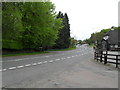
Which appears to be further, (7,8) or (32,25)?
(32,25)

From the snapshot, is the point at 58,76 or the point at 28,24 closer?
the point at 58,76

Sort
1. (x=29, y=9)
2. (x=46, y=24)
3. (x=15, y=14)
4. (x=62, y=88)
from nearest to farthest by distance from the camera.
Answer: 1. (x=62, y=88)
2. (x=15, y=14)
3. (x=29, y=9)
4. (x=46, y=24)

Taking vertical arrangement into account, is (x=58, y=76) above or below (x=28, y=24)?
below

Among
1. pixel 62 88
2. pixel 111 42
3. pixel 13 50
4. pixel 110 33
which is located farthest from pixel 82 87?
pixel 110 33

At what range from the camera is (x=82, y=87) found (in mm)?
5176

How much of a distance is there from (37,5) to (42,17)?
2417 mm

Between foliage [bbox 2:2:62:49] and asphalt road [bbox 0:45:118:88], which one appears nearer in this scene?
asphalt road [bbox 0:45:118:88]

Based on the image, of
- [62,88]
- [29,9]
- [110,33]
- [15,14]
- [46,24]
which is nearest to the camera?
[62,88]

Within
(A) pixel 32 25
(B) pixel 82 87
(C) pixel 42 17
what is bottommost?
(B) pixel 82 87

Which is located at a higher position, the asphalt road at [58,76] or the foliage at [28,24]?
the foliage at [28,24]

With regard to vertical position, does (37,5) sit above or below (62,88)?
above

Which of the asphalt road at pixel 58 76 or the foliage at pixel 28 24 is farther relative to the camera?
the foliage at pixel 28 24

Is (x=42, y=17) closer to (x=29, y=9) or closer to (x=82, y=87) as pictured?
(x=29, y=9)

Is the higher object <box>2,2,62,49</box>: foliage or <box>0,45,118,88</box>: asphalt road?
<box>2,2,62,49</box>: foliage
